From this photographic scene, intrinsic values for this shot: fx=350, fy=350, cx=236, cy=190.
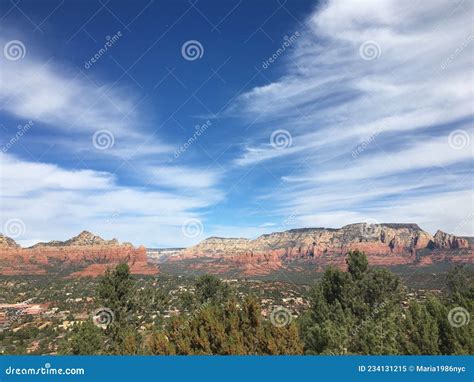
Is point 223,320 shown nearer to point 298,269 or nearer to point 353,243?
point 298,269

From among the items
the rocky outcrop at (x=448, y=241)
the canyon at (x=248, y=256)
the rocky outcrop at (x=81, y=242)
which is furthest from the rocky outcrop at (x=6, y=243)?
the rocky outcrop at (x=448, y=241)

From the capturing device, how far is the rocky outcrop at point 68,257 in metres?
112

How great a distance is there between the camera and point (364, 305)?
36250mm

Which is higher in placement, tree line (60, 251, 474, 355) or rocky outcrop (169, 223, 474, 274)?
rocky outcrop (169, 223, 474, 274)

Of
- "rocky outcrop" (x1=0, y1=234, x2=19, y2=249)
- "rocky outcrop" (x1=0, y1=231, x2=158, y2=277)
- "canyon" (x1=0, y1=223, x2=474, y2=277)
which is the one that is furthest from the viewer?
"canyon" (x1=0, y1=223, x2=474, y2=277)

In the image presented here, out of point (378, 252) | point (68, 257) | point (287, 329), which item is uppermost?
point (378, 252)

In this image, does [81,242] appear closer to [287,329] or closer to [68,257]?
[68,257]

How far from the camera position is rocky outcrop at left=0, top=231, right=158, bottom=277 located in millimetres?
111775

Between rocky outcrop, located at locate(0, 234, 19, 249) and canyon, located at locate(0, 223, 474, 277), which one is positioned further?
canyon, located at locate(0, 223, 474, 277)

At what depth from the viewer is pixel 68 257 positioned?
131875 mm

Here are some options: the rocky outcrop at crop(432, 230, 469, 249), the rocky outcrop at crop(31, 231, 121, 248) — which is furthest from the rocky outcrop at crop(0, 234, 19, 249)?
the rocky outcrop at crop(432, 230, 469, 249)

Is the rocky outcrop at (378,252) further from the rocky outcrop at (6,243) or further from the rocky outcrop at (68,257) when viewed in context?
the rocky outcrop at (6,243)

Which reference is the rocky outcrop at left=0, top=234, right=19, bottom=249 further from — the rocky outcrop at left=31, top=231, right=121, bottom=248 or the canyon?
the rocky outcrop at left=31, top=231, right=121, bottom=248

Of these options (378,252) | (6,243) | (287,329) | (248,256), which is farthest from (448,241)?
(6,243)
